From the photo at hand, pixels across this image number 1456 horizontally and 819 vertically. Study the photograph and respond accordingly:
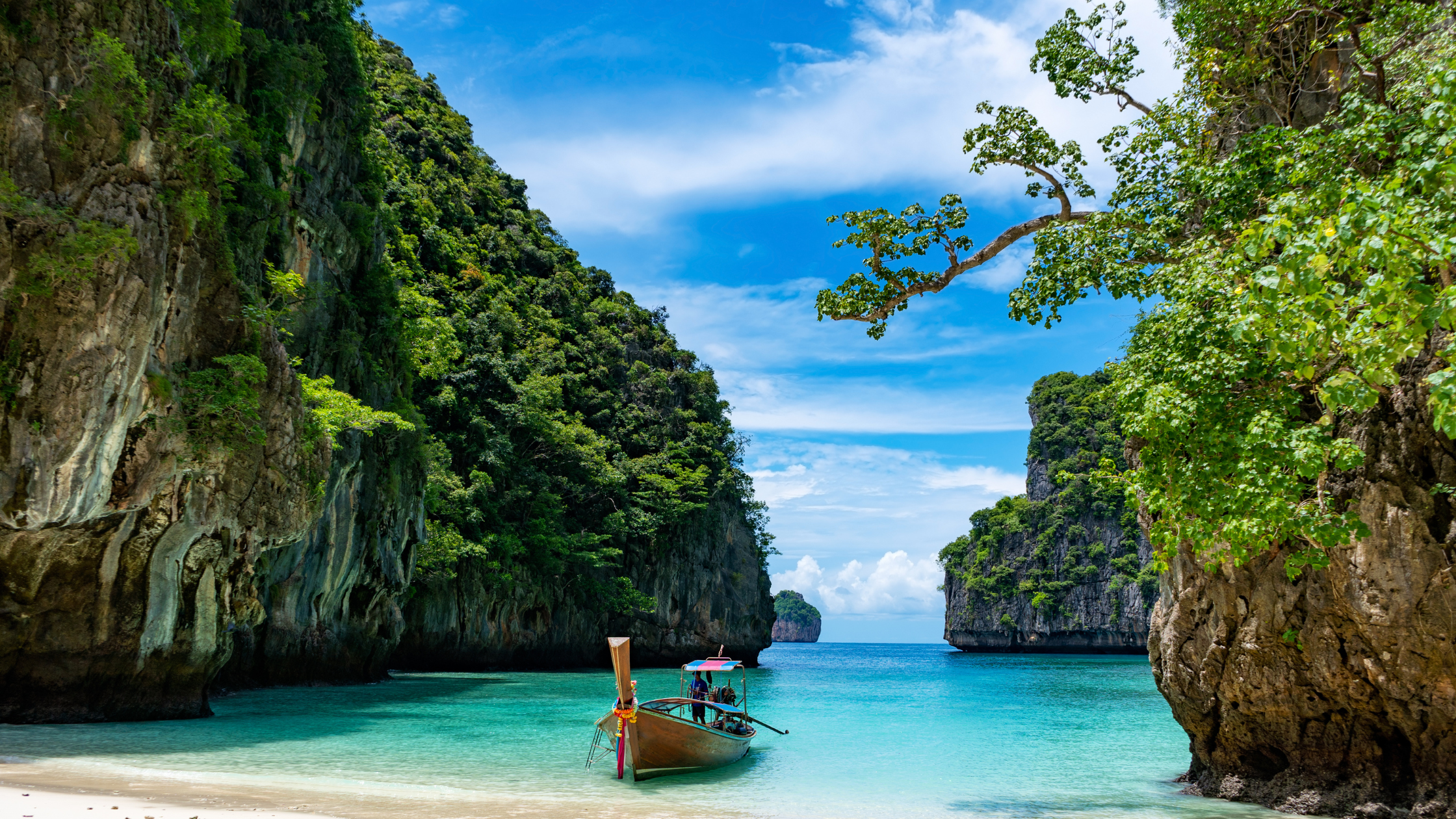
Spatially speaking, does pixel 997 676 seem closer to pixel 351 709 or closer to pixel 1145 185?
pixel 351 709

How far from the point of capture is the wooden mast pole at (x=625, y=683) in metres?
11.0

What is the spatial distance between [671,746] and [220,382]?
897 centimetres

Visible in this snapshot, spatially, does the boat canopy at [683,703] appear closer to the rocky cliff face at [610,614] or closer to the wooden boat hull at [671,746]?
the wooden boat hull at [671,746]

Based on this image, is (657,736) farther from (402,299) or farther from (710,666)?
(402,299)

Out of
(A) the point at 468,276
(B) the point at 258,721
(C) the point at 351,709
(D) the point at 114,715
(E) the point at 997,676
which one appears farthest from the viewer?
(E) the point at 997,676

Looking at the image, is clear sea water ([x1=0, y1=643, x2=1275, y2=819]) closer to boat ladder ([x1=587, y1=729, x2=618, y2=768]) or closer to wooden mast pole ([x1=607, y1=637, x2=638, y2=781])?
boat ladder ([x1=587, y1=729, x2=618, y2=768])

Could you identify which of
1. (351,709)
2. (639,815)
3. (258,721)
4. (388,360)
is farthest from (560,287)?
(639,815)

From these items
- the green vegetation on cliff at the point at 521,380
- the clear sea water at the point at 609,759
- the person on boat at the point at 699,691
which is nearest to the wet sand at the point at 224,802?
the clear sea water at the point at 609,759

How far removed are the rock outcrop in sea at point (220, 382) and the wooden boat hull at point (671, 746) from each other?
7848 millimetres

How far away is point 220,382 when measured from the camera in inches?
532

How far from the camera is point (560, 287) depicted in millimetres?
45875

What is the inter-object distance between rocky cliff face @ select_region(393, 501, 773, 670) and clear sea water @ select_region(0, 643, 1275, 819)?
6924mm

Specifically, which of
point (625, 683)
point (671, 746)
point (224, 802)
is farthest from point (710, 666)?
point (224, 802)

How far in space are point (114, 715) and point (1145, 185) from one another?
56.3 feet
